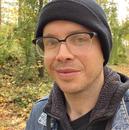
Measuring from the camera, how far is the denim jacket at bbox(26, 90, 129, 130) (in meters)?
2.09

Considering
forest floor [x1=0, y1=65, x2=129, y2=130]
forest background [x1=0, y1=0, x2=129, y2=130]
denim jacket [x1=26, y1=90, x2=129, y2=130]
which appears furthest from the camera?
forest background [x1=0, y1=0, x2=129, y2=130]

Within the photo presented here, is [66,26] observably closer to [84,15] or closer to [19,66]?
[84,15]

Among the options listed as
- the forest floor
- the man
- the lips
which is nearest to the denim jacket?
the man

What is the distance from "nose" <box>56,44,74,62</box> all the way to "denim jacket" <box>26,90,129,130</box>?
387 mm

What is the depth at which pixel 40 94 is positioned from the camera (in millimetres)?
10867

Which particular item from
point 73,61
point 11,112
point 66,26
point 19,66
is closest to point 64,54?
point 73,61

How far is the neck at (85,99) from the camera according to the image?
89.6 inches

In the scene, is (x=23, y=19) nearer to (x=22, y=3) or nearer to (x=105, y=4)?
(x=22, y=3)

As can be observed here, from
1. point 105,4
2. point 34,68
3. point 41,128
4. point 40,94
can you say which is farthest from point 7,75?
point 41,128

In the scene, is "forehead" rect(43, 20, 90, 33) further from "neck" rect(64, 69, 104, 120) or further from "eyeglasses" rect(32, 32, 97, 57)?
"neck" rect(64, 69, 104, 120)

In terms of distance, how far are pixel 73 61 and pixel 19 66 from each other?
11.2 m

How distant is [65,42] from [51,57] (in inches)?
4.8

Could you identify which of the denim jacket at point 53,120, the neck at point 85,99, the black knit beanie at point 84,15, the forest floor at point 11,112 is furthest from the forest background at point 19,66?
the black knit beanie at point 84,15

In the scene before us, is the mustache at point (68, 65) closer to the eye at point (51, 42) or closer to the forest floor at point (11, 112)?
the eye at point (51, 42)
